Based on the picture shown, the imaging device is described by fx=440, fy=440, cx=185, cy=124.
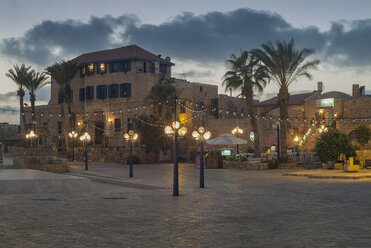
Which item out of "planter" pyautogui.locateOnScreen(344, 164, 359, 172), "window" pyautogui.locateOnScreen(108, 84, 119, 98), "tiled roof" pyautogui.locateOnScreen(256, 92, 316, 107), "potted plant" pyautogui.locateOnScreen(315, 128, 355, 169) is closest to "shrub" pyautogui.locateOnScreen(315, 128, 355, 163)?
"potted plant" pyautogui.locateOnScreen(315, 128, 355, 169)

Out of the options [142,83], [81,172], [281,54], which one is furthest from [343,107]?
[81,172]

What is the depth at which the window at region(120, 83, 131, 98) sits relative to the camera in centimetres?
4922

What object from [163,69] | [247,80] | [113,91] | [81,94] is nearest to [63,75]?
[81,94]

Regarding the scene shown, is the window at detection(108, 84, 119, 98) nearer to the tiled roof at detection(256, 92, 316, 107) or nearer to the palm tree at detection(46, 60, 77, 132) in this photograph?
the palm tree at detection(46, 60, 77, 132)

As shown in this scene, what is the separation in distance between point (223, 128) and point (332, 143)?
64.2 ft

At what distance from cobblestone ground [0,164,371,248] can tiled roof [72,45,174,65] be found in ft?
119

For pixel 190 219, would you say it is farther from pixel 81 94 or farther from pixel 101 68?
pixel 81 94

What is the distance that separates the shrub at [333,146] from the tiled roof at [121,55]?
1053 inches

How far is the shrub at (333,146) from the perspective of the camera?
28.2 metres

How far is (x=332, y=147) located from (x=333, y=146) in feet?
0.36

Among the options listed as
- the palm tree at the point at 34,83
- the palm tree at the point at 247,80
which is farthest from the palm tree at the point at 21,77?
the palm tree at the point at 247,80

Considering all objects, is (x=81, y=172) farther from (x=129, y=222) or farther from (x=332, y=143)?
(x=129, y=222)

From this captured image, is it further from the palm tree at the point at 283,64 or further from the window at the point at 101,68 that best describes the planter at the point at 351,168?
the window at the point at 101,68

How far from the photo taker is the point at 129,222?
979 cm
